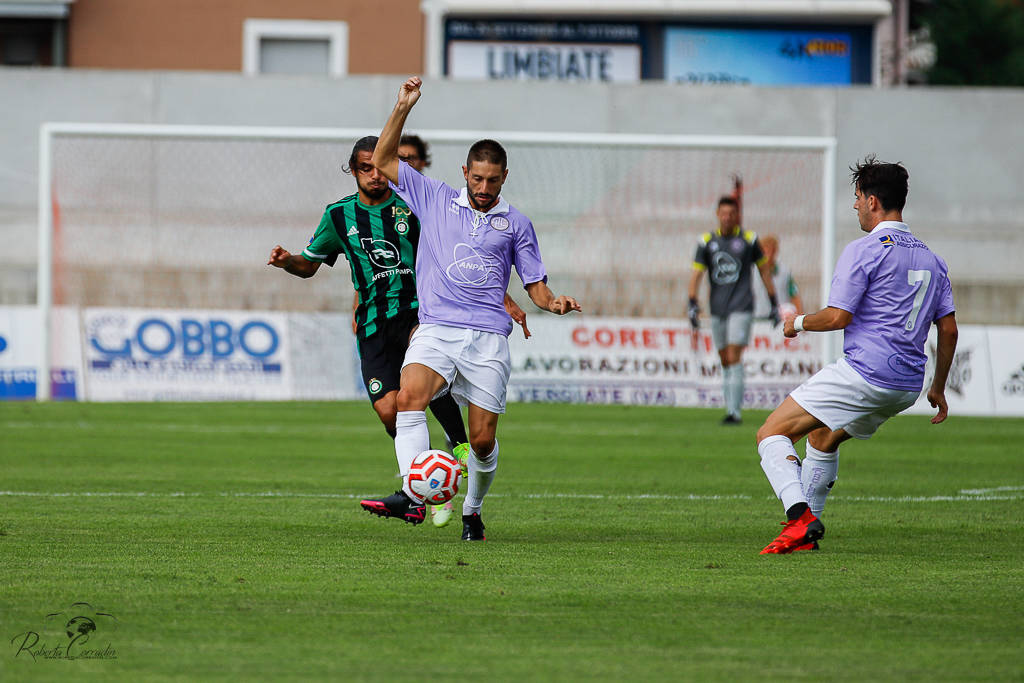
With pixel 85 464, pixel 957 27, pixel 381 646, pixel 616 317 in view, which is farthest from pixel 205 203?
pixel 957 27

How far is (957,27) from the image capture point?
1433 inches

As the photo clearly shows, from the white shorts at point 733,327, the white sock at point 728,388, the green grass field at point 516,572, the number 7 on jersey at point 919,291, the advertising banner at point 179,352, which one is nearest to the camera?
the green grass field at point 516,572

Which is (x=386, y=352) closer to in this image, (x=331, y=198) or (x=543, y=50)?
(x=331, y=198)

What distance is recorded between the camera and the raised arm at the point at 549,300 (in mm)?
6488

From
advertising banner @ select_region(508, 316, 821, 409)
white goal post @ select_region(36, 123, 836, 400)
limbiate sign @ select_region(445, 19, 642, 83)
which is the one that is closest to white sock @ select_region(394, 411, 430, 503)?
advertising banner @ select_region(508, 316, 821, 409)

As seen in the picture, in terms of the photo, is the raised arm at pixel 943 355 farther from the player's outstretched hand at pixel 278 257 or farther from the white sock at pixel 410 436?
the player's outstretched hand at pixel 278 257

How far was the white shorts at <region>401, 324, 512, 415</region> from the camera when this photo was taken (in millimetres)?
6793

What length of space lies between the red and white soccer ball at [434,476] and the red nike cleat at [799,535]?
1.46 metres

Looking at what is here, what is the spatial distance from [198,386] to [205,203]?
3354 mm

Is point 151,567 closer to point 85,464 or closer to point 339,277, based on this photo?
point 85,464

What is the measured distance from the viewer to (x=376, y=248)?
7.52 m

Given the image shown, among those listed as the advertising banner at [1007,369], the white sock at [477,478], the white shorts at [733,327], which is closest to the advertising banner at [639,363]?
the advertising banner at [1007,369]

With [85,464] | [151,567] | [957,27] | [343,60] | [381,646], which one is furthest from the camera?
[957,27]

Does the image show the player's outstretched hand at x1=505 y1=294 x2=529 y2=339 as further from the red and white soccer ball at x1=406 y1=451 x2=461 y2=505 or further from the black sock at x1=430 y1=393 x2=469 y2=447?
the red and white soccer ball at x1=406 y1=451 x2=461 y2=505
